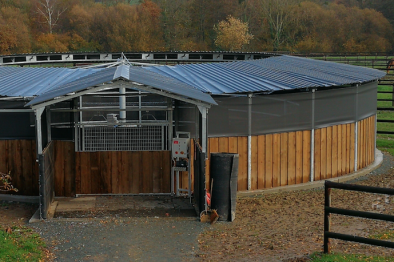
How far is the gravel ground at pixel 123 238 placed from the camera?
10.8m

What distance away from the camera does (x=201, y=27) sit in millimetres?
72062

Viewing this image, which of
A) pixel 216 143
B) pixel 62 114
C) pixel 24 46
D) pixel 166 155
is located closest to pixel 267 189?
pixel 216 143

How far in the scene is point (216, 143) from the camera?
1544 centimetres

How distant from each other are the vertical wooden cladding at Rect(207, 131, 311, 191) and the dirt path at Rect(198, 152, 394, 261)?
0.53m

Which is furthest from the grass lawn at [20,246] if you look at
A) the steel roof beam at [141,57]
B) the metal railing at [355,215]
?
the steel roof beam at [141,57]

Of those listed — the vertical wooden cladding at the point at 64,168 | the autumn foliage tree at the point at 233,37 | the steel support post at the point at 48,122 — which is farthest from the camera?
the autumn foliage tree at the point at 233,37

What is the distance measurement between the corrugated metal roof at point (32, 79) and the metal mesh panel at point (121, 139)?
5.13ft

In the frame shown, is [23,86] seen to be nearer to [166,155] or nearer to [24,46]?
[166,155]

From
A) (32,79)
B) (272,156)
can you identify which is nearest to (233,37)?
(32,79)

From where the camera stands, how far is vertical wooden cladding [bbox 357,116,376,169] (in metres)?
18.3

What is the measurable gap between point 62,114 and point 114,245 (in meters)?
4.84

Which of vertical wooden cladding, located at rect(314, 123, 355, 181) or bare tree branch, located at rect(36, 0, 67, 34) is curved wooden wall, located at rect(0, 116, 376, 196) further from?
bare tree branch, located at rect(36, 0, 67, 34)

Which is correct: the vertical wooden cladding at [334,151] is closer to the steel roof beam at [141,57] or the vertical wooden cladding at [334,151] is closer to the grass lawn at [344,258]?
the grass lawn at [344,258]

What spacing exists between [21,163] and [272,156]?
636cm
